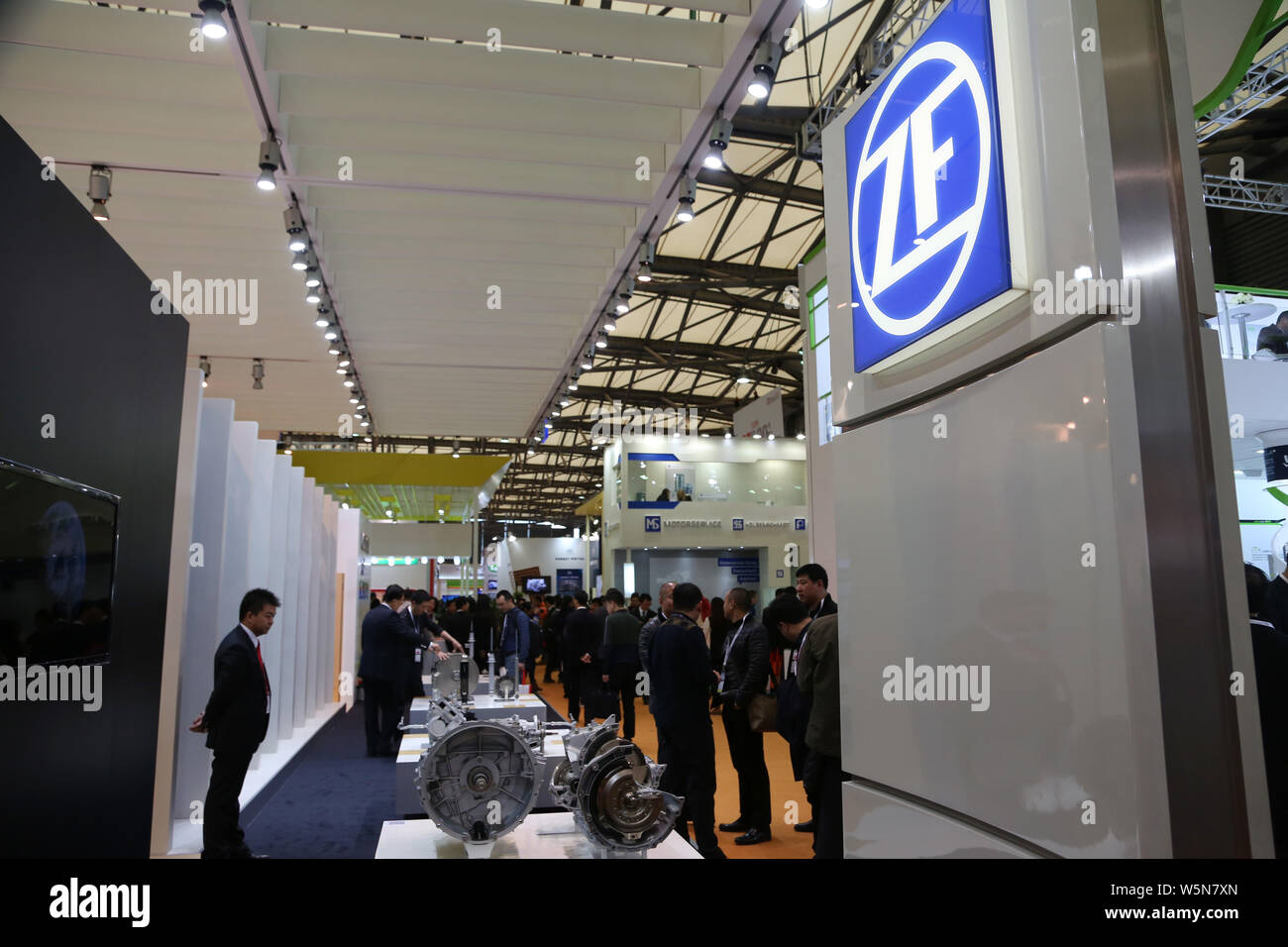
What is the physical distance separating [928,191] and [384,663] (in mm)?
7515

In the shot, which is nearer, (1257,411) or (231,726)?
(231,726)

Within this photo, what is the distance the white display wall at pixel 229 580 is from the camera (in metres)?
4.99

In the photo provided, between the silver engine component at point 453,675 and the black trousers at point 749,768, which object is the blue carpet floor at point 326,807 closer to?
the silver engine component at point 453,675

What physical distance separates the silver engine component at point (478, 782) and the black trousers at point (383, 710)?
594 cm

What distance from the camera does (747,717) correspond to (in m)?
5.30

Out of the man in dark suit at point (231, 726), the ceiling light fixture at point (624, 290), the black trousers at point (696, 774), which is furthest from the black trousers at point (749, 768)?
the ceiling light fixture at point (624, 290)

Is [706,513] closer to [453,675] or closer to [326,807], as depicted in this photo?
[453,675]

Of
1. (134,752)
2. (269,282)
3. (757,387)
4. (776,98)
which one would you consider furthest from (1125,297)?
(757,387)

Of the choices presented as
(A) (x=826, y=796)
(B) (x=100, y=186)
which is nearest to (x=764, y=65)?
(A) (x=826, y=796)

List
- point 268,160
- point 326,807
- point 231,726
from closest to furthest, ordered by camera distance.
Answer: point 268,160 < point 231,726 < point 326,807

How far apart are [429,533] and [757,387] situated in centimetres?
992

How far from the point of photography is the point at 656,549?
16.2 meters

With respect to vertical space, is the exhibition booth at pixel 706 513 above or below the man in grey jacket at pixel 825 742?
above
